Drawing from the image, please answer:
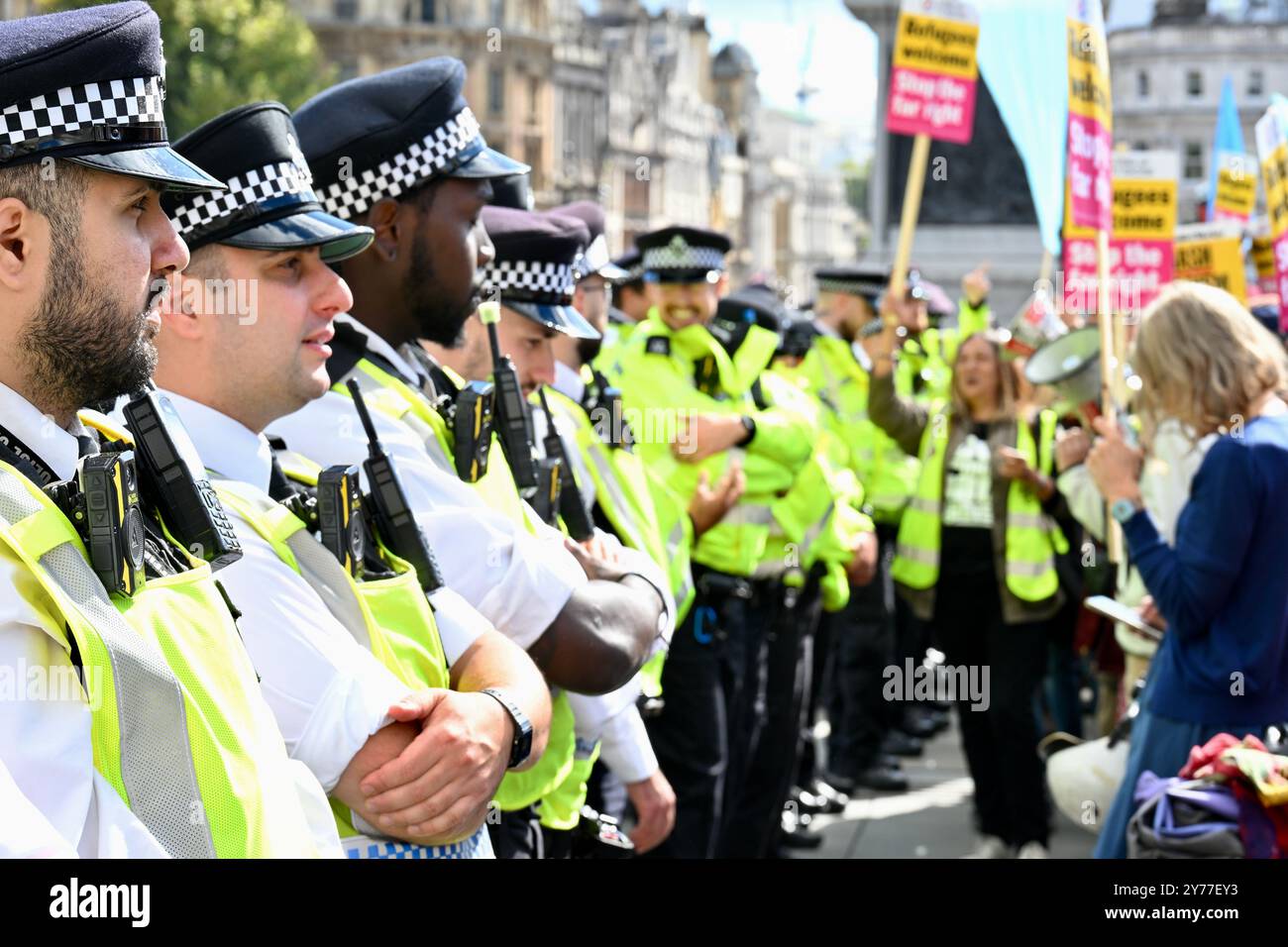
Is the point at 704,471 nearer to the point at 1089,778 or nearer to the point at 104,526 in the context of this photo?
the point at 1089,778

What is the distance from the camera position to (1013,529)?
858 centimetres

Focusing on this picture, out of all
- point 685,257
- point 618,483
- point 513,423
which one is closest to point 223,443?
point 513,423

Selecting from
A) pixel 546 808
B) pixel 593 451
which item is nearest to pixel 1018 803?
pixel 593 451

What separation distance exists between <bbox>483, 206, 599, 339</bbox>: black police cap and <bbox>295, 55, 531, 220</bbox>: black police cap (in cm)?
86

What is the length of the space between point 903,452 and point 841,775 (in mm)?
1780

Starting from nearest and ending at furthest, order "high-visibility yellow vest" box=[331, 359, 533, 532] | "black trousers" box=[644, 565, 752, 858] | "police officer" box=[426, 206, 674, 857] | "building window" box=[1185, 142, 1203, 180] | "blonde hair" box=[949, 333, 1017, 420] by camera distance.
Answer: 1. "high-visibility yellow vest" box=[331, 359, 533, 532]
2. "police officer" box=[426, 206, 674, 857]
3. "black trousers" box=[644, 565, 752, 858]
4. "blonde hair" box=[949, 333, 1017, 420]
5. "building window" box=[1185, 142, 1203, 180]

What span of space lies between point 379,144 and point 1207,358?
2.43m

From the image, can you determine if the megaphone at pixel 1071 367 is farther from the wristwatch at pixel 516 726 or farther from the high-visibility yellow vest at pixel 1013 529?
the wristwatch at pixel 516 726

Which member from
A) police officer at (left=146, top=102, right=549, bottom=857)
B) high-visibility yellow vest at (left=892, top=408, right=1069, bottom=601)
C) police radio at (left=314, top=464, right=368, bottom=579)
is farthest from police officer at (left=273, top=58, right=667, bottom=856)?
high-visibility yellow vest at (left=892, top=408, right=1069, bottom=601)

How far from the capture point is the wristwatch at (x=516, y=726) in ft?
9.60

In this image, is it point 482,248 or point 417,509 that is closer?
point 417,509

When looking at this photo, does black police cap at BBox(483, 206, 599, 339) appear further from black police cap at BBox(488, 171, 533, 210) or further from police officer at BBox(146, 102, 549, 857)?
police officer at BBox(146, 102, 549, 857)

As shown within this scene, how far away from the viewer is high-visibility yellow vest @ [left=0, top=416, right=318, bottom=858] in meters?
1.99

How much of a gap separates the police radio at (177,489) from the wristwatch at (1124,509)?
3400mm
